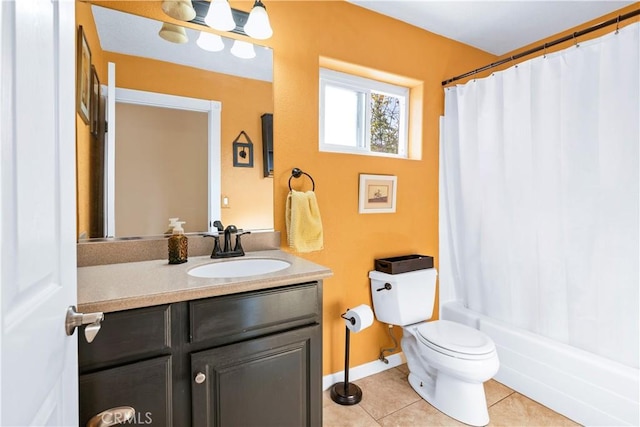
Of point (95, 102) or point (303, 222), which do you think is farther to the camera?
point (303, 222)

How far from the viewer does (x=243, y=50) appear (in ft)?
5.48

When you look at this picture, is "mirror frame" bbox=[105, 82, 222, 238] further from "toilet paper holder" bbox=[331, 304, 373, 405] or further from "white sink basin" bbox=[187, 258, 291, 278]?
"toilet paper holder" bbox=[331, 304, 373, 405]

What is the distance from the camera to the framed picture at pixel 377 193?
205 centimetres

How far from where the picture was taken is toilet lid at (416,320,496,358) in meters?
1.61

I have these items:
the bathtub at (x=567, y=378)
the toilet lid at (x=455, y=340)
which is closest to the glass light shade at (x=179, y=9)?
the toilet lid at (x=455, y=340)

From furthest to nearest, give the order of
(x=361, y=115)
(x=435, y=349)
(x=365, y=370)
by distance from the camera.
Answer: (x=361, y=115)
(x=365, y=370)
(x=435, y=349)

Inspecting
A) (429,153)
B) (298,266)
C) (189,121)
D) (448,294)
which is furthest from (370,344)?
(189,121)

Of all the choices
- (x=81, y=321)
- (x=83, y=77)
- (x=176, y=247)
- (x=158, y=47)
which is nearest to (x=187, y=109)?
(x=158, y=47)

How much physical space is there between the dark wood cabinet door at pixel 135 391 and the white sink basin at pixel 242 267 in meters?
0.45

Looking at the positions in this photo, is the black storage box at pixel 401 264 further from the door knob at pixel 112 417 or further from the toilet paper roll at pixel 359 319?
the door knob at pixel 112 417

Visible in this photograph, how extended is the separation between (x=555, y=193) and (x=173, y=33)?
7.35ft

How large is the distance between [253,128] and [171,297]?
1.04m

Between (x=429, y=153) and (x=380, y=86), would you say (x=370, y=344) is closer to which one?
(x=429, y=153)

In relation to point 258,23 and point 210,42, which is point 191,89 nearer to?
point 210,42
